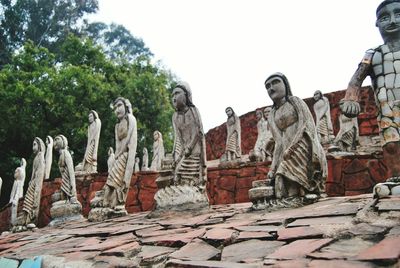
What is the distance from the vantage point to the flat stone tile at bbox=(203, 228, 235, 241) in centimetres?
370

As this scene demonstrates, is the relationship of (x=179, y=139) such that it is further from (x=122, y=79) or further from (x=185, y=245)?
(x=122, y=79)

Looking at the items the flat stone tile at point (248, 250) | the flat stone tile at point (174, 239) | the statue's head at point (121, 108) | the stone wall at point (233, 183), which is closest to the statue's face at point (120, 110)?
the statue's head at point (121, 108)

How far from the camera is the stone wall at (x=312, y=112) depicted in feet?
56.0

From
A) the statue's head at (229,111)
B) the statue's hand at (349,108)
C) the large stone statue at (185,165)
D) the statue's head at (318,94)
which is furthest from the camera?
the statue's head at (229,111)

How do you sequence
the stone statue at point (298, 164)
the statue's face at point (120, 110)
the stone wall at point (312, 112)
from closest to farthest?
the stone statue at point (298, 164) < the statue's face at point (120, 110) < the stone wall at point (312, 112)

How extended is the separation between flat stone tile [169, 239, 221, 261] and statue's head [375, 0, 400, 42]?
2821mm

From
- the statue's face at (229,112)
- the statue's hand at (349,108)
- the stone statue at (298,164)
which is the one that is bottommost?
the stone statue at (298,164)

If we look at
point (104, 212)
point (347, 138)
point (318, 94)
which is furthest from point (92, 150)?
point (347, 138)

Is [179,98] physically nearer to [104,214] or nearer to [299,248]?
[104,214]

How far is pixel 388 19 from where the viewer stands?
4223 mm

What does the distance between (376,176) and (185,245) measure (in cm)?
568

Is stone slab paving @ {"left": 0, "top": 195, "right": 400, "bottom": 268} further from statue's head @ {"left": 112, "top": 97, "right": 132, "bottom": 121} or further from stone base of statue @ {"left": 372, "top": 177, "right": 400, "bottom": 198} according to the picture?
statue's head @ {"left": 112, "top": 97, "right": 132, "bottom": 121}

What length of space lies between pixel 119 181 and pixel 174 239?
3621 mm

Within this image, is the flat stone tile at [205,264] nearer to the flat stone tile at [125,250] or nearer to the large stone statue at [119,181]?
the flat stone tile at [125,250]
